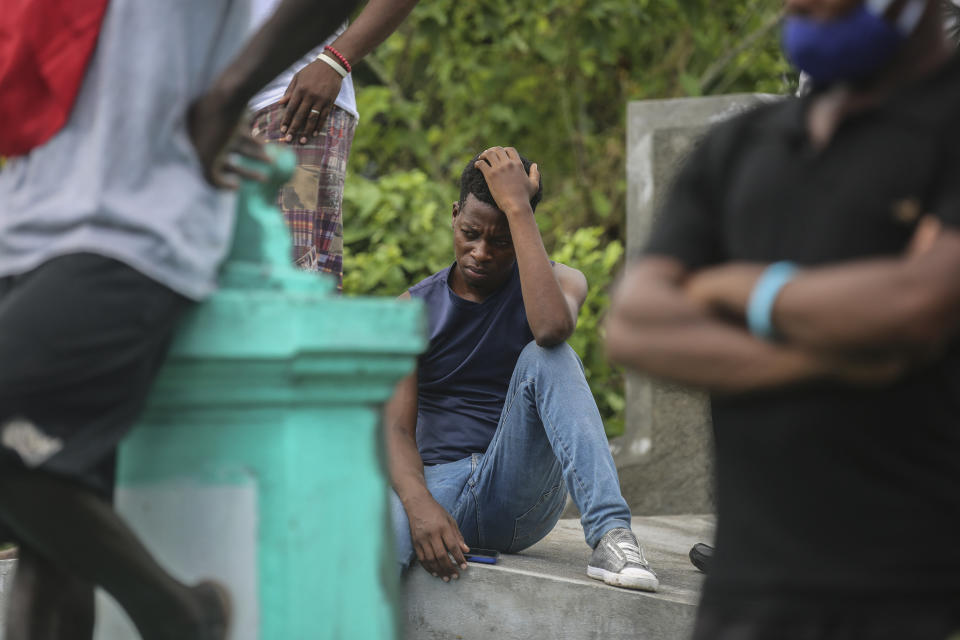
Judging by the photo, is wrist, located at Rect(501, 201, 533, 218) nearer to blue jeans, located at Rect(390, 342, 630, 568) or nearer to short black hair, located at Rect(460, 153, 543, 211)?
short black hair, located at Rect(460, 153, 543, 211)

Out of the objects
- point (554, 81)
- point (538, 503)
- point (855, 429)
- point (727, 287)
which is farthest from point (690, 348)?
point (554, 81)

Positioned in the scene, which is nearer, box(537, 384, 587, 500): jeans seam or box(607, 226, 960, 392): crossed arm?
box(607, 226, 960, 392): crossed arm

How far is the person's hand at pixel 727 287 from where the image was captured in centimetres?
151

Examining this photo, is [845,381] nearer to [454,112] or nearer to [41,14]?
[41,14]

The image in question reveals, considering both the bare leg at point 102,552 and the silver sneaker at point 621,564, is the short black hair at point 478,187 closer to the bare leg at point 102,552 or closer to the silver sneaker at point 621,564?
the silver sneaker at point 621,564

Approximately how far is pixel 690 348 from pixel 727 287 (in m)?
0.09

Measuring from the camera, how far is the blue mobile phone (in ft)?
11.6

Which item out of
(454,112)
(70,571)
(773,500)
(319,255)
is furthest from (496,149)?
(454,112)

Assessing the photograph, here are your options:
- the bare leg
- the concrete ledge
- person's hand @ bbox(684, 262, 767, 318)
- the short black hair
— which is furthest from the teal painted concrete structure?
the short black hair

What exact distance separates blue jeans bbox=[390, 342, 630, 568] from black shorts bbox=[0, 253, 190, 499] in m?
1.61

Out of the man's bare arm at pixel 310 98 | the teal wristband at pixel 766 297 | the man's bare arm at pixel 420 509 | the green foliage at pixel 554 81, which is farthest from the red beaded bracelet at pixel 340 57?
the green foliage at pixel 554 81

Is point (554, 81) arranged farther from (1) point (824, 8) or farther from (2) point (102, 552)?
(1) point (824, 8)

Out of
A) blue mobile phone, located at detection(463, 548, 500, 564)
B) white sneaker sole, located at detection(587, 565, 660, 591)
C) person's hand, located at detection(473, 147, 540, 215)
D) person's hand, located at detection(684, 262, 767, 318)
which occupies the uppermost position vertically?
person's hand, located at detection(473, 147, 540, 215)

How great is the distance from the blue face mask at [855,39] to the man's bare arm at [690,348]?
0.31 meters
